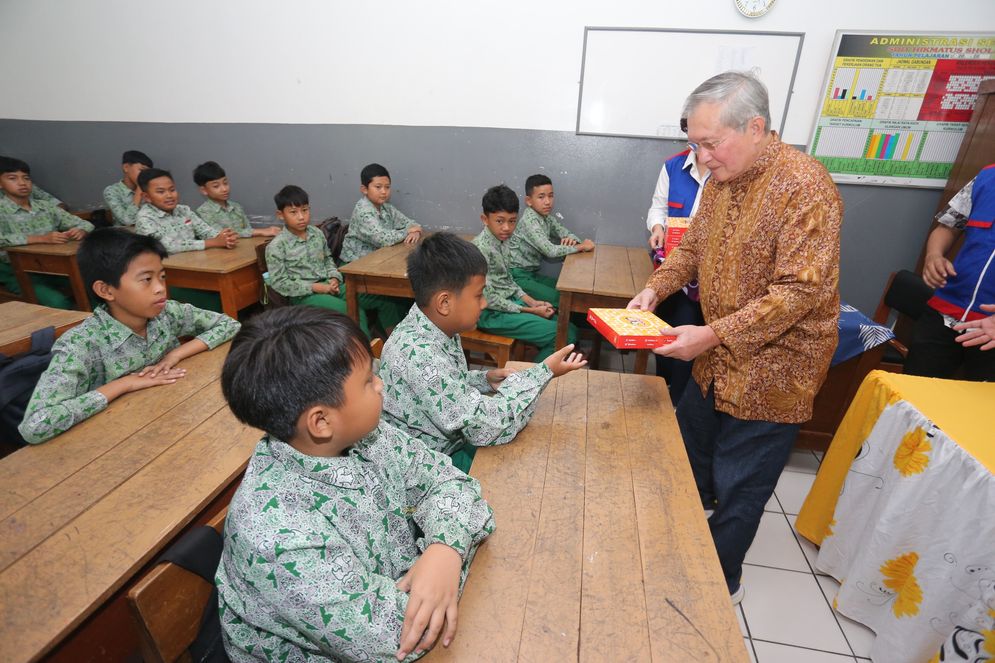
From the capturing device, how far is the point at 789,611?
186 centimetres

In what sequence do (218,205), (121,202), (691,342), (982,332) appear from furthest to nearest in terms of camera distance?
(121,202) → (218,205) → (982,332) → (691,342)

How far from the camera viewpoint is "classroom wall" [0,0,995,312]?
3.43 meters

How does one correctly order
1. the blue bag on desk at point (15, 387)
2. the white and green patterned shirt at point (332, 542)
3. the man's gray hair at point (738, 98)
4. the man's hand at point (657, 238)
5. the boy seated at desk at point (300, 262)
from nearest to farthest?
the white and green patterned shirt at point (332, 542) < the man's gray hair at point (738, 98) < the blue bag on desk at point (15, 387) < the man's hand at point (657, 238) < the boy seated at desk at point (300, 262)

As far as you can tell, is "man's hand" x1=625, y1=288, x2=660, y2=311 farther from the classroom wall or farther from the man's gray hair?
the classroom wall

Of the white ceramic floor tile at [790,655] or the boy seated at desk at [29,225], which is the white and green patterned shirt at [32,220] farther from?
the white ceramic floor tile at [790,655]

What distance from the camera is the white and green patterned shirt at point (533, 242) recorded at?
11.7 feet

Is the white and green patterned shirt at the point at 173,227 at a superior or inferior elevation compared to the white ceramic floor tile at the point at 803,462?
superior

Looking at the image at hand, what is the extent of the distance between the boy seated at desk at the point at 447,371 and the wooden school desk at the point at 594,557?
103mm

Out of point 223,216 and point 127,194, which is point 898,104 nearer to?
point 223,216

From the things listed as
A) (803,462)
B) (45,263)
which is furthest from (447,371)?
(45,263)

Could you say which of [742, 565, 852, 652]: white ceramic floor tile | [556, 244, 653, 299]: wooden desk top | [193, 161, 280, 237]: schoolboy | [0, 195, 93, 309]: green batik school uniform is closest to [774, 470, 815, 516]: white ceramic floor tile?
[742, 565, 852, 652]: white ceramic floor tile

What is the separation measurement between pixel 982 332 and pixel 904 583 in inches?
38.0

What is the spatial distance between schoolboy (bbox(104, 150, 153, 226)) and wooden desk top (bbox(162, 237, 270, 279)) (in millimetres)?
1530

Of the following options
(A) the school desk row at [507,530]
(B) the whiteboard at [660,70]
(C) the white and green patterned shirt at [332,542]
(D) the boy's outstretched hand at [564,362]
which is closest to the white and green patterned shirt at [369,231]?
(B) the whiteboard at [660,70]
